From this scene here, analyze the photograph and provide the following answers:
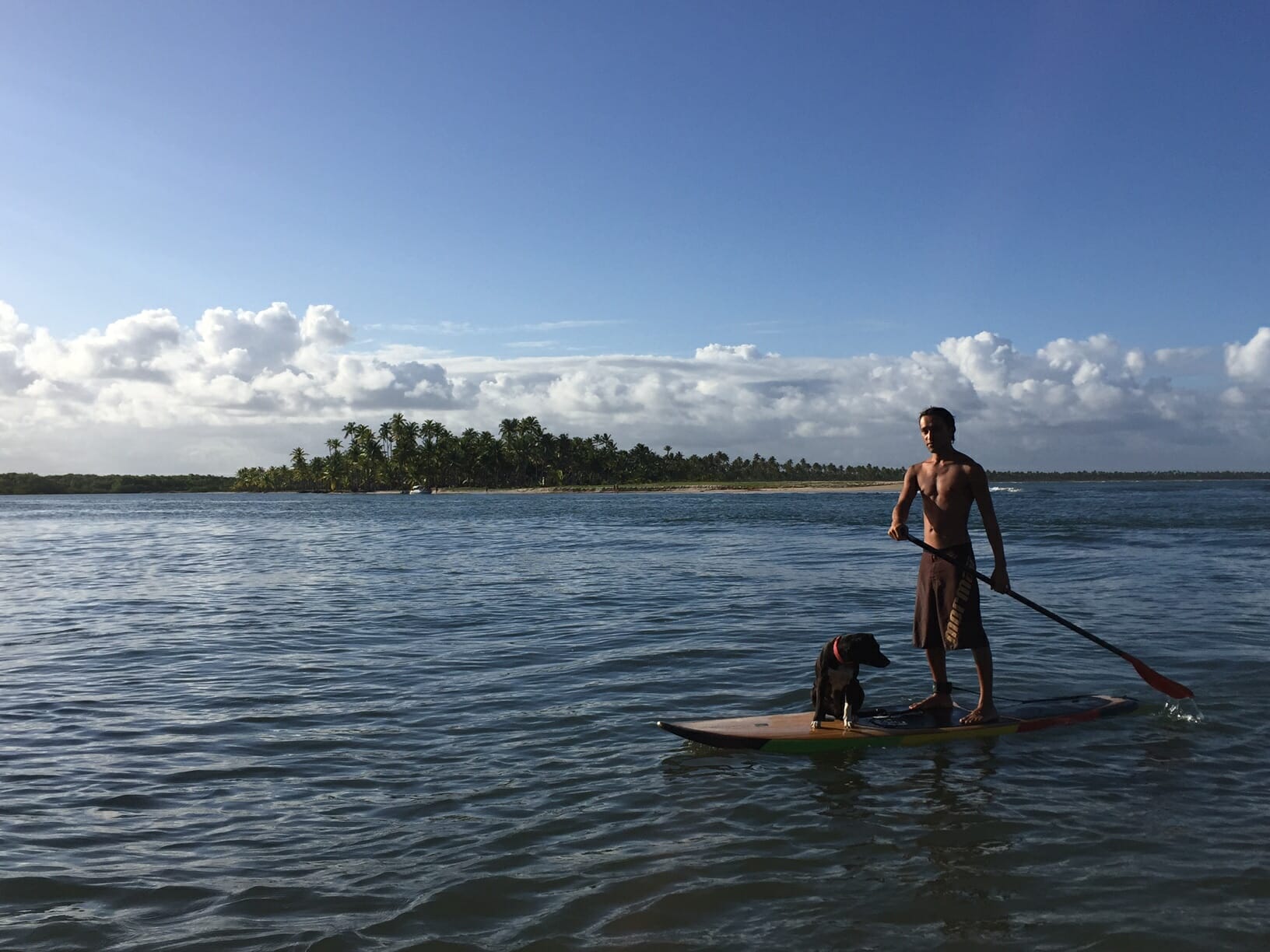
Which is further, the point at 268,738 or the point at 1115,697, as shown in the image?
the point at 1115,697

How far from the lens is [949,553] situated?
785cm

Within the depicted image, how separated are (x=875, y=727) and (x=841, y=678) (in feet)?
1.67

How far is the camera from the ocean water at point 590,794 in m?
4.62

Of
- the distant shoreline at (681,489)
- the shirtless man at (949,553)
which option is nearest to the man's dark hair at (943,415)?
the shirtless man at (949,553)

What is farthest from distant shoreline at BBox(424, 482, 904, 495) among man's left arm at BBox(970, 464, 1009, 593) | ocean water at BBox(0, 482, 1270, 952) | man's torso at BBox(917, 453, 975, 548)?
man's left arm at BBox(970, 464, 1009, 593)

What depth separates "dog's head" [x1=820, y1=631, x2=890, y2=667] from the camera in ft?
24.0

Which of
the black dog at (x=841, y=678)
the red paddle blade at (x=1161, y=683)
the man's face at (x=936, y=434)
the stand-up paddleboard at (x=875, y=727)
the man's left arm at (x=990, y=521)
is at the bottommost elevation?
the stand-up paddleboard at (x=875, y=727)

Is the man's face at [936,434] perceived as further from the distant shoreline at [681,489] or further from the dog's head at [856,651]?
the distant shoreline at [681,489]

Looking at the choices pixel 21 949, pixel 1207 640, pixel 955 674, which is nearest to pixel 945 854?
pixel 21 949

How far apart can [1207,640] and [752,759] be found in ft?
28.5

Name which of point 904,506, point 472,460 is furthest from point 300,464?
point 904,506

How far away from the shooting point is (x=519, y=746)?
7680mm

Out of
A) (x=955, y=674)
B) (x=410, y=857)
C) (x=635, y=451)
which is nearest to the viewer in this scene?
(x=410, y=857)

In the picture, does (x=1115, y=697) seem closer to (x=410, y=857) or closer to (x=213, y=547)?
(x=410, y=857)
